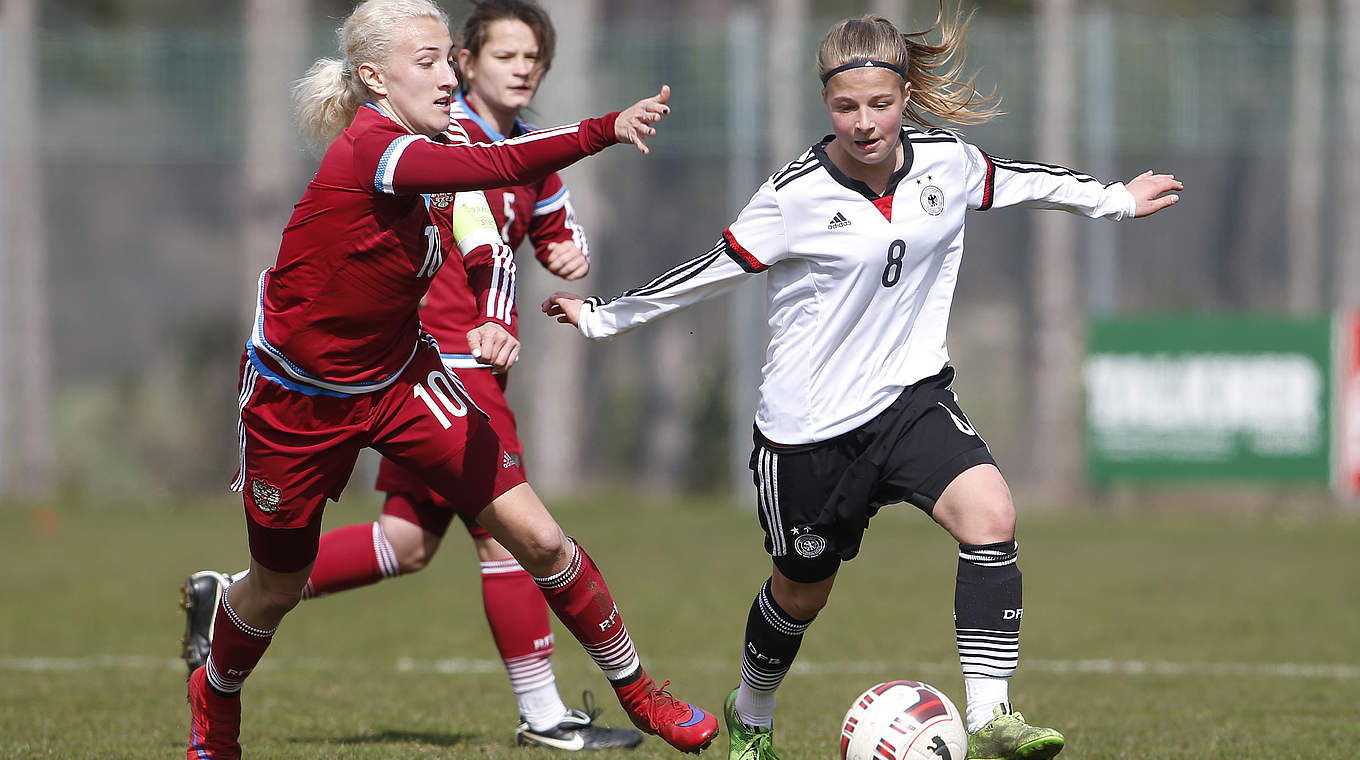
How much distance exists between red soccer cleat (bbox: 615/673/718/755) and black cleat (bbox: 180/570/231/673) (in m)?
1.52

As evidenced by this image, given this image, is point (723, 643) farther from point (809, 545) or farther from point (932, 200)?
point (932, 200)

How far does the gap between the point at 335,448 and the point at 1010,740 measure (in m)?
1.91

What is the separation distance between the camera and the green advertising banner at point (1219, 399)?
13.0m

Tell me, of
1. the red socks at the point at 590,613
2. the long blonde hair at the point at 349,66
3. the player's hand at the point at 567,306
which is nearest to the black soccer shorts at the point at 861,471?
the red socks at the point at 590,613

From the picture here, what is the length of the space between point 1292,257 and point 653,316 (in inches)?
483

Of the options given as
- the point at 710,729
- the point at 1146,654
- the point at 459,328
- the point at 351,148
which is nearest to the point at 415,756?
the point at 710,729

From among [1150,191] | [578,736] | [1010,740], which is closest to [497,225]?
[578,736]

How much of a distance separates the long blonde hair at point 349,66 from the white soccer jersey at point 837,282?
0.89 meters

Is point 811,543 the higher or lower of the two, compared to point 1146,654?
higher

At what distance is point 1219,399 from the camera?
13.1m

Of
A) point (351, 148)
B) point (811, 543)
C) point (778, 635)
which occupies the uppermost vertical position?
point (351, 148)

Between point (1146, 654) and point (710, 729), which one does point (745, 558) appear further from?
point (710, 729)

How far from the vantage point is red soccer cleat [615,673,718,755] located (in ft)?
14.3

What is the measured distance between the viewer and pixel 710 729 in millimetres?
4375
